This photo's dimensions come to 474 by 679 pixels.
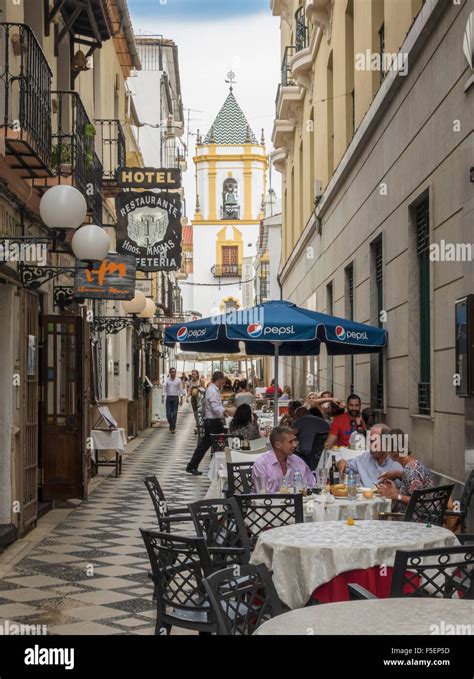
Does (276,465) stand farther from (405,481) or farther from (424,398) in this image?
(424,398)

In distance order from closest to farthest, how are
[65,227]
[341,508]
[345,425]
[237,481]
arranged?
1. [341,508]
2. [237,481]
3. [65,227]
4. [345,425]

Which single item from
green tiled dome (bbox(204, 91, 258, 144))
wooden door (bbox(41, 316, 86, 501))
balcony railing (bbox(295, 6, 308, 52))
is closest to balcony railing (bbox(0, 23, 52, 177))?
wooden door (bbox(41, 316, 86, 501))

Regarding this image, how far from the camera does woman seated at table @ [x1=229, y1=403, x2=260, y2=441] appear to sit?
14508 mm

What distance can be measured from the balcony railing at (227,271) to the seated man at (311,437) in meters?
71.4

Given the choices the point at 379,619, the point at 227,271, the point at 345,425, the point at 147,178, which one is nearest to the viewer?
the point at 379,619

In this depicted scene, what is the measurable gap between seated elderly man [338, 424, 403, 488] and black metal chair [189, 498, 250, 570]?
1738mm

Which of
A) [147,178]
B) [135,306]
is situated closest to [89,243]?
[147,178]

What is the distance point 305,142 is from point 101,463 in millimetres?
12866

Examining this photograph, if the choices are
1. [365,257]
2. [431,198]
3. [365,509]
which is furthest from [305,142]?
[365,509]

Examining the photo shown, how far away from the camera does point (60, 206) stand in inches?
409

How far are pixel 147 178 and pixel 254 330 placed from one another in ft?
26.4

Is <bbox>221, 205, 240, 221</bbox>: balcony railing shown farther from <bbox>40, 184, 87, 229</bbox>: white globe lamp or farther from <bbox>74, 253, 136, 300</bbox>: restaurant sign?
<bbox>40, 184, 87, 229</bbox>: white globe lamp
